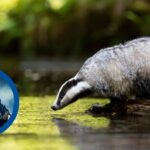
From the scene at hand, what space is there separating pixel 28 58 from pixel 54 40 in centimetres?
98

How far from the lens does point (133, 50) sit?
247 inches

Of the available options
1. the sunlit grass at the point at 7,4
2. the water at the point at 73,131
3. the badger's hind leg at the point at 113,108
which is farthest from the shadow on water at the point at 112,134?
the sunlit grass at the point at 7,4

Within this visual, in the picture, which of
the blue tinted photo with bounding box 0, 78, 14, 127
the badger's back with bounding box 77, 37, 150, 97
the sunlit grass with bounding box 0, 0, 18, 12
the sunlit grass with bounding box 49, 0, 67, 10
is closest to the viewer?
the blue tinted photo with bounding box 0, 78, 14, 127

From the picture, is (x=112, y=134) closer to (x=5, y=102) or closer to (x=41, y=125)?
(x=41, y=125)

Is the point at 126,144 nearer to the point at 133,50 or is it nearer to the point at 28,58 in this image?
the point at 133,50

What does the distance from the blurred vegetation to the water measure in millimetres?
10913

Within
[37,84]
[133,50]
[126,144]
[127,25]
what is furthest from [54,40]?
[126,144]

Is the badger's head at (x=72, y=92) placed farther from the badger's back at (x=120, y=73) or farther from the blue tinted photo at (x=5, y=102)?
the blue tinted photo at (x=5, y=102)

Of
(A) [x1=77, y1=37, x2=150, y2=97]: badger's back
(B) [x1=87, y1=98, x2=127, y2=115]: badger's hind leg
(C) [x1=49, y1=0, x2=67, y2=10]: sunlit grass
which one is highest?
(C) [x1=49, y1=0, x2=67, y2=10]: sunlit grass

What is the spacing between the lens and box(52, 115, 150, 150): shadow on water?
4441mm

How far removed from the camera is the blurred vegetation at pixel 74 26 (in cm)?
1727

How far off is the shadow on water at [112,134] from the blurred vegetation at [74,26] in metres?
11.5

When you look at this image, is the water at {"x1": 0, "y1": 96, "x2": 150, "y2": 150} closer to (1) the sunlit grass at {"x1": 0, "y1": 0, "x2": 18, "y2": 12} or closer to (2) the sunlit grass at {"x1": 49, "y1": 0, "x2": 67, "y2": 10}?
(2) the sunlit grass at {"x1": 49, "y1": 0, "x2": 67, "y2": 10}

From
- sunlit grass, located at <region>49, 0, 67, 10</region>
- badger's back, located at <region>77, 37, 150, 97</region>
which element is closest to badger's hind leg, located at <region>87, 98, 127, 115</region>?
badger's back, located at <region>77, 37, 150, 97</region>
